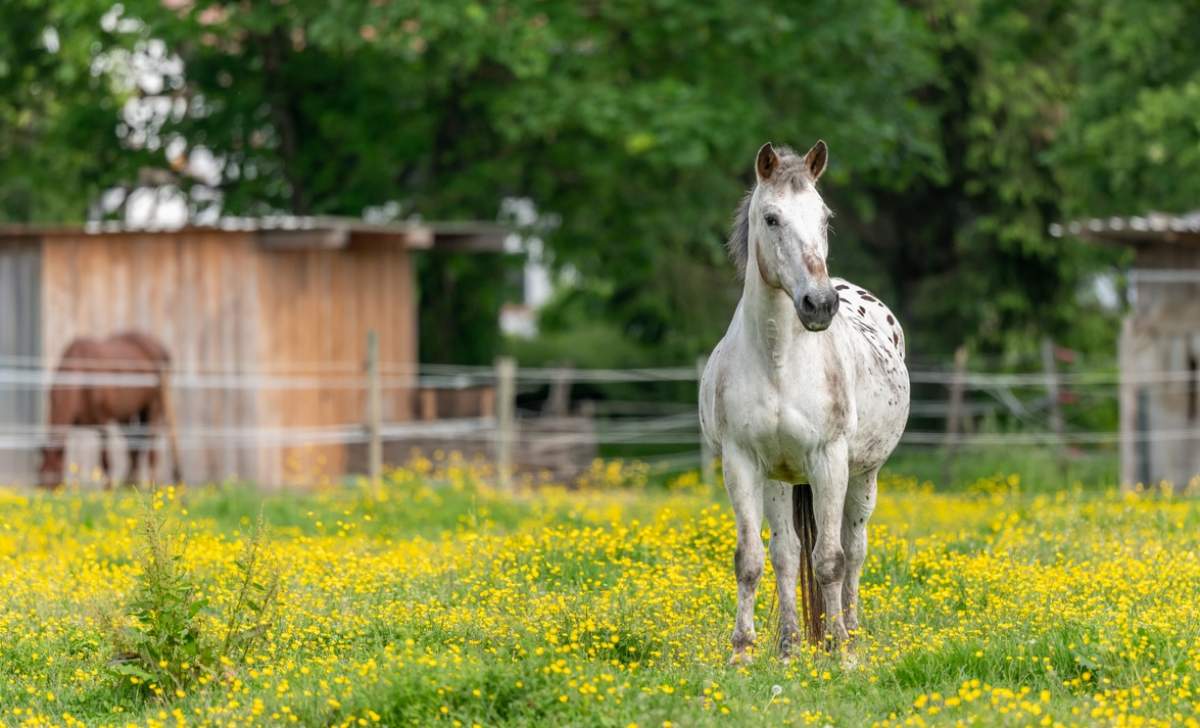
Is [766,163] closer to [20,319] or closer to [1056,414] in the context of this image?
[20,319]

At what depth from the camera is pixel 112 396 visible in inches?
707

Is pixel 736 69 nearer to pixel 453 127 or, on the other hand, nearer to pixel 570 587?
pixel 453 127

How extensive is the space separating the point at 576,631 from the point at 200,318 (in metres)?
12.5

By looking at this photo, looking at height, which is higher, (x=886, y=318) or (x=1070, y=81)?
(x=1070, y=81)

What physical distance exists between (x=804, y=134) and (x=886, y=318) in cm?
1378

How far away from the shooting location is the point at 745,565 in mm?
7707

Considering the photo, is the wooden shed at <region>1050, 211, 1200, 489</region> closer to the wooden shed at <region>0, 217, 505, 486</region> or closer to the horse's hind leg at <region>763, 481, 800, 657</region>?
the wooden shed at <region>0, 217, 505, 486</region>

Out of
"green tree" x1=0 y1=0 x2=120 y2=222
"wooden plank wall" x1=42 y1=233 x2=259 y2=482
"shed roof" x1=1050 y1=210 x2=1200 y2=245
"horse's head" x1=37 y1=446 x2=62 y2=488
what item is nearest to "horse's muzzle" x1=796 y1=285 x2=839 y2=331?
"shed roof" x1=1050 y1=210 x2=1200 y2=245

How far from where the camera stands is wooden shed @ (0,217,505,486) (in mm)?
18875

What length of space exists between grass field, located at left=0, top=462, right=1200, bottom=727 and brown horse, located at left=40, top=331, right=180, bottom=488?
6.99 m

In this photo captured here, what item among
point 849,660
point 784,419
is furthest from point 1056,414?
point 849,660

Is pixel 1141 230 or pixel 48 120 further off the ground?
pixel 48 120

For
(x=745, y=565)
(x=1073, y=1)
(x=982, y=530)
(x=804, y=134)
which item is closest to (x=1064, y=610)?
(x=745, y=565)

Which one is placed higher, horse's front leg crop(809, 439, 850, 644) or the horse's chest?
the horse's chest
